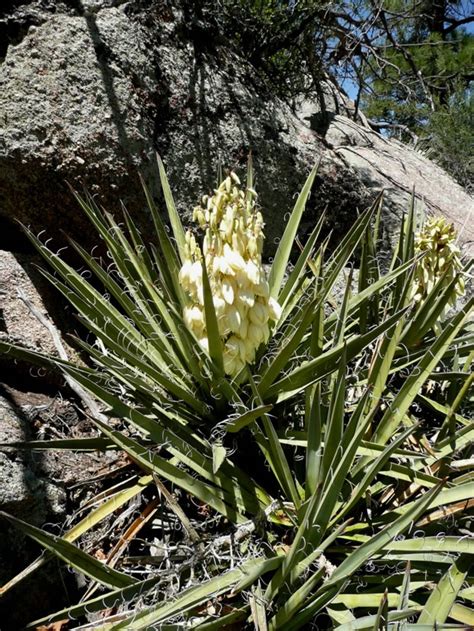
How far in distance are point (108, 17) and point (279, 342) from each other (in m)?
1.47

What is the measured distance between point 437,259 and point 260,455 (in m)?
0.85

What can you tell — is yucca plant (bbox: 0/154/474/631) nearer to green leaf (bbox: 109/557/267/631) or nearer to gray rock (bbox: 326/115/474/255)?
green leaf (bbox: 109/557/267/631)

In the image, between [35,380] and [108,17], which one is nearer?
[35,380]

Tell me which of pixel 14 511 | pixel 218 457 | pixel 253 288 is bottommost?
pixel 14 511

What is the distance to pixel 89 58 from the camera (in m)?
2.09

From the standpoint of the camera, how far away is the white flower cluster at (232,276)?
4.35 feet

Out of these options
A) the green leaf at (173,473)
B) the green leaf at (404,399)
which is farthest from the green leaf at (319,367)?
the green leaf at (173,473)

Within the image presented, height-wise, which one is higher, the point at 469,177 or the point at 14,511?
the point at 469,177

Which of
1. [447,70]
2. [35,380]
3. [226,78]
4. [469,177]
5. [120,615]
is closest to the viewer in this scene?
[120,615]

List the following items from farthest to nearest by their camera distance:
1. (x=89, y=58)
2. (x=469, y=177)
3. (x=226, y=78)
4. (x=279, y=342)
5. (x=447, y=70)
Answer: (x=447, y=70) → (x=469, y=177) → (x=226, y=78) → (x=89, y=58) → (x=279, y=342)

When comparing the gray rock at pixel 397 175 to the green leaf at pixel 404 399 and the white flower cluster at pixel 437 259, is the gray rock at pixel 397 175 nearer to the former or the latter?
the white flower cluster at pixel 437 259

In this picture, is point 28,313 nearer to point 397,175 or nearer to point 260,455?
point 260,455

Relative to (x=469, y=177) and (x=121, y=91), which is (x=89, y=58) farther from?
(x=469, y=177)

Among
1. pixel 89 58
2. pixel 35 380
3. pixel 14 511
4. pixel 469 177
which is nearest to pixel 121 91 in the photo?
pixel 89 58
